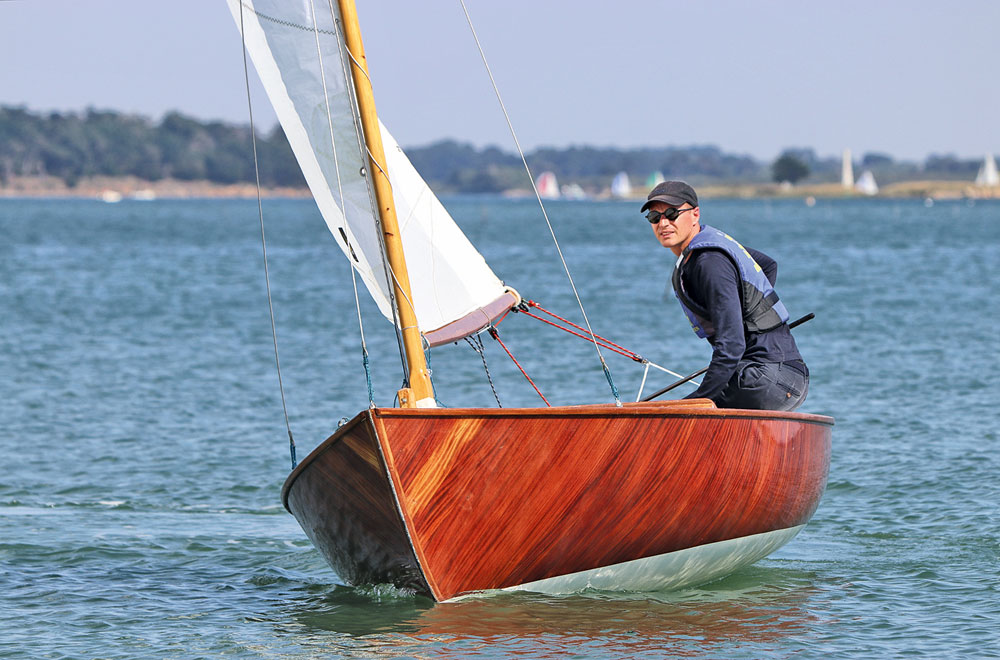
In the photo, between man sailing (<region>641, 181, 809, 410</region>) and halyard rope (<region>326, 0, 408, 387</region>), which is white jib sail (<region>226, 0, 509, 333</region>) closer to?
halyard rope (<region>326, 0, 408, 387</region>)

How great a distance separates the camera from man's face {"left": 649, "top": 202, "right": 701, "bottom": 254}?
24.5 feet

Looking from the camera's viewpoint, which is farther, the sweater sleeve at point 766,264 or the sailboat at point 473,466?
the sweater sleeve at point 766,264

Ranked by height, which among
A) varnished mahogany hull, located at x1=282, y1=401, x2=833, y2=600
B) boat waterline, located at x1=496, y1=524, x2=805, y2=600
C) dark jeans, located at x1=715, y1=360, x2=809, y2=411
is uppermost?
dark jeans, located at x1=715, y1=360, x2=809, y2=411

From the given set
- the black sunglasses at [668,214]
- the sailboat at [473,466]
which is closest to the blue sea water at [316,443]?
the sailboat at [473,466]

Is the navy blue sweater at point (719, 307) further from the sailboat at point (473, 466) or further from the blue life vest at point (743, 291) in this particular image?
the sailboat at point (473, 466)

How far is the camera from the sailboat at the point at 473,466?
272 inches

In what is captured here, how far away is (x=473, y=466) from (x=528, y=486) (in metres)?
0.32

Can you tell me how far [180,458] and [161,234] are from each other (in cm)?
7494

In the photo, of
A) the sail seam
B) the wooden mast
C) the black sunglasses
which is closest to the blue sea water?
the wooden mast

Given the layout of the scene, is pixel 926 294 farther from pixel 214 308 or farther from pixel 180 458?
pixel 180 458

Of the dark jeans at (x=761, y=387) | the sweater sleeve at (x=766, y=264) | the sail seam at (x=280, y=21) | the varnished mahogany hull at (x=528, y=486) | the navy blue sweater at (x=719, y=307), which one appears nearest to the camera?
the varnished mahogany hull at (x=528, y=486)

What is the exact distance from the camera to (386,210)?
7.36 m

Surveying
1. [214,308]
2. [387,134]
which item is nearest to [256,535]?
[387,134]

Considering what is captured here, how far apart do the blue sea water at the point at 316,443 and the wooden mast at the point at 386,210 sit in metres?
1.29
